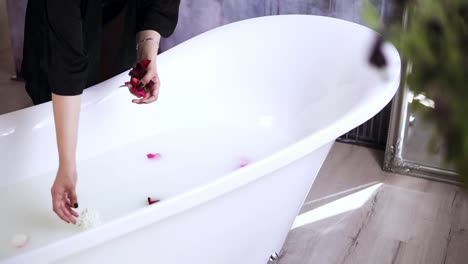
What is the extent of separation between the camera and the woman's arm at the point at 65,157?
4.51 ft

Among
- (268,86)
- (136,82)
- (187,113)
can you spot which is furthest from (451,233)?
(136,82)

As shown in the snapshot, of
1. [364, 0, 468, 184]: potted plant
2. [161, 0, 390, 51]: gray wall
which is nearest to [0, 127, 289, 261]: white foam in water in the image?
[161, 0, 390, 51]: gray wall

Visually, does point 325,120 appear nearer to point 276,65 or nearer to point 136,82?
point 276,65

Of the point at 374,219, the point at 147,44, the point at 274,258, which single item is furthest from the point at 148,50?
the point at 374,219

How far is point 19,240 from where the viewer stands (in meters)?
1.66

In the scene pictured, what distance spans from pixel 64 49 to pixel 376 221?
3.98ft

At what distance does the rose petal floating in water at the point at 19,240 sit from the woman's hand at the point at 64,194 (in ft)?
1.11

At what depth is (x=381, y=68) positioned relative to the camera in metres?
0.42

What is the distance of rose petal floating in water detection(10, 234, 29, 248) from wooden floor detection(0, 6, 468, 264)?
773mm

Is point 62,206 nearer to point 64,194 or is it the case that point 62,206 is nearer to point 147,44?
point 64,194

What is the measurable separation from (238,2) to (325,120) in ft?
2.43

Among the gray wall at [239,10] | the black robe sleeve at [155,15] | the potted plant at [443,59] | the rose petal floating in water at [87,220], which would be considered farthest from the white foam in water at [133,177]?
the potted plant at [443,59]

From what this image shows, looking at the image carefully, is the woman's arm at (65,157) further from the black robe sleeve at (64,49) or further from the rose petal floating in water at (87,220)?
the rose petal floating in water at (87,220)

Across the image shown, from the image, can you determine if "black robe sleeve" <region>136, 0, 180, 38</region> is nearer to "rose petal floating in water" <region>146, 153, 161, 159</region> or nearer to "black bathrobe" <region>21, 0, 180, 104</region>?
"black bathrobe" <region>21, 0, 180, 104</region>
